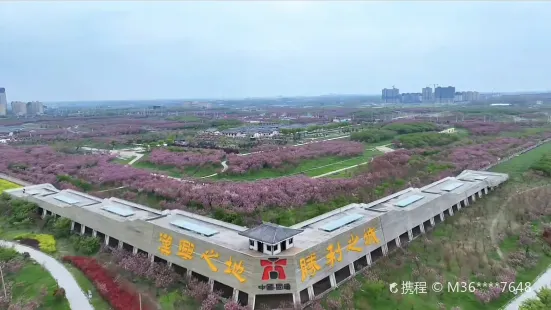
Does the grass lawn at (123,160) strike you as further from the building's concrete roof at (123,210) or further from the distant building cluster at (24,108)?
the distant building cluster at (24,108)

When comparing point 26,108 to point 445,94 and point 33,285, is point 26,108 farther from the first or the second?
point 445,94

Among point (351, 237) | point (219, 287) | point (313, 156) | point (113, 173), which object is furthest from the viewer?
point (313, 156)

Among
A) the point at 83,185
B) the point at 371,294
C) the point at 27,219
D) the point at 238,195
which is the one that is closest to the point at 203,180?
the point at 238,195

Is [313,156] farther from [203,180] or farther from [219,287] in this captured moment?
[219,287]

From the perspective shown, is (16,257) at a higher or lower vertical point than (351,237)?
lower

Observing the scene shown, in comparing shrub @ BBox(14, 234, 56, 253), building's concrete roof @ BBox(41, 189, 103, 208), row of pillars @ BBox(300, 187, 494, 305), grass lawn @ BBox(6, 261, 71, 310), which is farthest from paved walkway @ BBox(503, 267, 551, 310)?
building's concrete roof @ BBox(41, 189, 103, 208)

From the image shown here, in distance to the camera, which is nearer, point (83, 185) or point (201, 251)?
point (201, 251)

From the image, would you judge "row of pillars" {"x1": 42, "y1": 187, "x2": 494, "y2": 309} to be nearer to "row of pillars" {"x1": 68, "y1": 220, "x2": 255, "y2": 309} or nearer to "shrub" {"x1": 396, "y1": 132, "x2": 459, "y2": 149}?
"row of pillars" {"x1": 68, "y1": 220, "x2": 255, "y2": 309}
